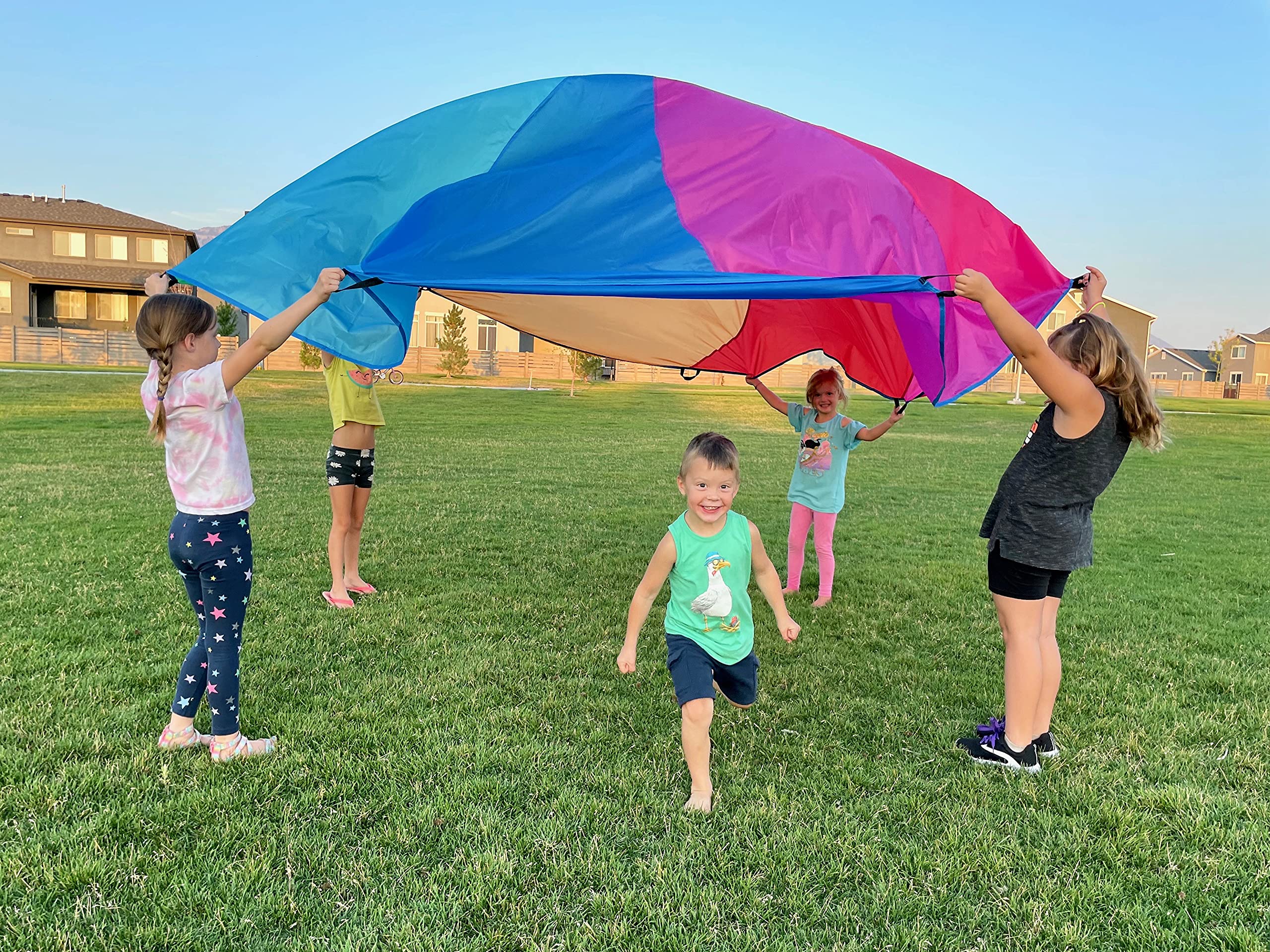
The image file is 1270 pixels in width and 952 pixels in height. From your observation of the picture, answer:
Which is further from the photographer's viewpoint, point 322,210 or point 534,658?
point 534,658

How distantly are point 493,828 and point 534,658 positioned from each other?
180cm

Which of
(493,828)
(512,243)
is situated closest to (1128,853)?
(493,828)

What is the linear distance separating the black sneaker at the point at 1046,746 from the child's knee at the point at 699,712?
5.23ft

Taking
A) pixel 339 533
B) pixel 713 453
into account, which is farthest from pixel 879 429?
pixel 339 533

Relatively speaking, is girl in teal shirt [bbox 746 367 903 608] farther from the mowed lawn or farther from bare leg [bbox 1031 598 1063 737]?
bare leg [bbox 1031 598 1063 737]

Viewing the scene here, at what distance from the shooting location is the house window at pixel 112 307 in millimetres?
43656

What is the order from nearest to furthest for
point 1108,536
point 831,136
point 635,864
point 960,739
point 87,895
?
point 87,895
point 635,864
point 960,739
point 831,136
point 1108,536

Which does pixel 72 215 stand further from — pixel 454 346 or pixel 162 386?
pixel 162 386

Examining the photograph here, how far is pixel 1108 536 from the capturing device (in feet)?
31.8

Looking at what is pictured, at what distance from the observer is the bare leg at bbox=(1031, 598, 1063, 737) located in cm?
382

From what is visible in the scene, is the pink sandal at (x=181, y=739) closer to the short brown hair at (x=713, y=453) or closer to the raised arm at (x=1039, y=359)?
the short brown hair at (x=713, y=453)

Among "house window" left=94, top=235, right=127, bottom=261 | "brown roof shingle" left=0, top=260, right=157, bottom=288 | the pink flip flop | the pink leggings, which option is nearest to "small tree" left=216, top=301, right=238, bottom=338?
"brown roof shingle" left=0, top=260, right=157, bottom=288

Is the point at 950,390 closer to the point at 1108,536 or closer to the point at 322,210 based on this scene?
the point at 322,210

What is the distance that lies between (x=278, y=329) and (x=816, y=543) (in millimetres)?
4173
